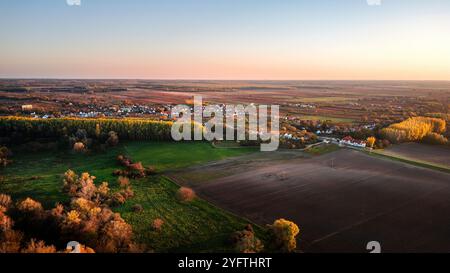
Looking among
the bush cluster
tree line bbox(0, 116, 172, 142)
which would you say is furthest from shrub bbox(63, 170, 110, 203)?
tree line bbox(0, 116, 172, 142)

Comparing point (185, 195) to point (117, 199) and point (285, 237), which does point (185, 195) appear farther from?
point (285, 237)

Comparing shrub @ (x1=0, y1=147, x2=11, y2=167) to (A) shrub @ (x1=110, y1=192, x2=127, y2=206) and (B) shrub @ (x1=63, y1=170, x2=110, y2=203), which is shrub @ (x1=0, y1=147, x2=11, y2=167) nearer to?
(B) shrub @ (x1=63, y1=170, x2=110, y2=203)

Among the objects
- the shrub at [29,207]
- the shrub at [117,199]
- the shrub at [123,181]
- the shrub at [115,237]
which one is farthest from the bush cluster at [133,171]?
the shrub at [115,237]

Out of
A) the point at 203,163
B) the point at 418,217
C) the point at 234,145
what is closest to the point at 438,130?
the point at 234,145

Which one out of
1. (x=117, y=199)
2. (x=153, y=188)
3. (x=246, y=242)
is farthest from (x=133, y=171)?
(x=246, y=242)
